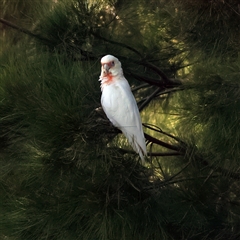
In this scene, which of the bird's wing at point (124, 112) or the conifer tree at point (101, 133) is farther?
the bird's wing at point (124, 112)

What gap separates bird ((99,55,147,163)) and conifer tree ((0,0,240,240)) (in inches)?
0.8

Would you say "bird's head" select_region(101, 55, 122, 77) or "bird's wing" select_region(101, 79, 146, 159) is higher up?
"bird's head" select_region(101, 55, 122, 77)

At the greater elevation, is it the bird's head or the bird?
the bird's head

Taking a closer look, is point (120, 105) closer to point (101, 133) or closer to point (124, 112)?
point (124, 112)

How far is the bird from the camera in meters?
0.98

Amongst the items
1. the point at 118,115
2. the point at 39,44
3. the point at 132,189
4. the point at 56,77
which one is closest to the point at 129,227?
the point at 132,189

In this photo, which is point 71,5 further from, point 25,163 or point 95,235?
point 95,235

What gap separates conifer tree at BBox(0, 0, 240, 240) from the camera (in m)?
0.88

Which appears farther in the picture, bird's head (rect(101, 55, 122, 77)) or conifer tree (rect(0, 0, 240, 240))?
bird's head (rect(101, 55, 122, 77))

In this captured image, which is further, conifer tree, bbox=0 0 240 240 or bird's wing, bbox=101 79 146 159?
bird's wing, bbox=101 79 146 159

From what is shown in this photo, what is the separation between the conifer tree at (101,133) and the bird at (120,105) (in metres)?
0.02

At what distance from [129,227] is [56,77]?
0.33m

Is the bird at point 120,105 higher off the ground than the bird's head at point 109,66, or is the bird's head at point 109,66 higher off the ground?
the bird's head at point 109,66

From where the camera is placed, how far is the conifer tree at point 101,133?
879 millimetres
